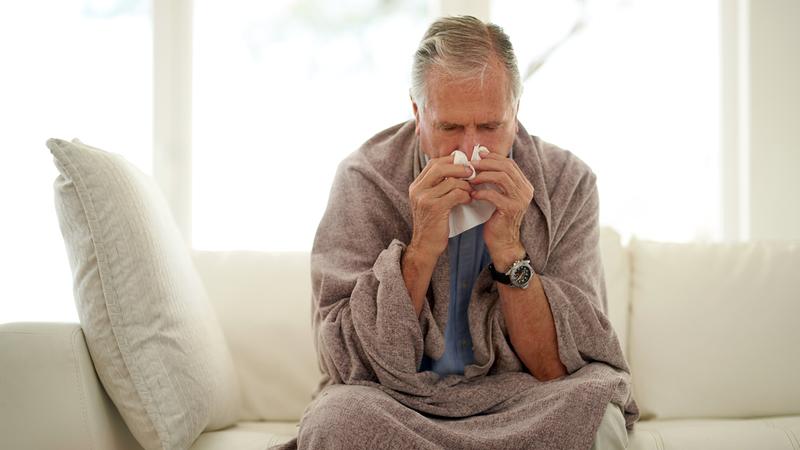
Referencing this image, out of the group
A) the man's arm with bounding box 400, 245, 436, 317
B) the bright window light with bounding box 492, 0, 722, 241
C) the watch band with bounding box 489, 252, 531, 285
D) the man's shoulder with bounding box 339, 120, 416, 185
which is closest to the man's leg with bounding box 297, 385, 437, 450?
the man's arm with bounding box 400, 245, 436, 317

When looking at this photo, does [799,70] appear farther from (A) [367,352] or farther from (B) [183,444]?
(B) [183,444]

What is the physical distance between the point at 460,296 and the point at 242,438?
0.59 meters

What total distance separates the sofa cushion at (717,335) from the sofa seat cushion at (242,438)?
100 cm

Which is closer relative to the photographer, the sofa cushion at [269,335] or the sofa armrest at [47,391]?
the sofa armrest at [47,391]

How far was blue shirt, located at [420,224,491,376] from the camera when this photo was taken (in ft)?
6.09

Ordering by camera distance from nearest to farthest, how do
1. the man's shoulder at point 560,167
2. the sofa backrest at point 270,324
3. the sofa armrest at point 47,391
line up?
the sofa armrest at point 47,391 < the man's shoulder at point 560,167 < the sofa backrest at point 270,324

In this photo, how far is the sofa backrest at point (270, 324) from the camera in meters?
2.28

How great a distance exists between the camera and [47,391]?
5.38ft

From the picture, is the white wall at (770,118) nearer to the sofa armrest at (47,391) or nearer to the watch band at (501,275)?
the watch band at (501,275)

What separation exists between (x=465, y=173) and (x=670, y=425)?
3.10 ft

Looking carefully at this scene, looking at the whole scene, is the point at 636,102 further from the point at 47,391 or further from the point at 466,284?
the point at 47,391

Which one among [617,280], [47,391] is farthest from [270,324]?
[617,280]

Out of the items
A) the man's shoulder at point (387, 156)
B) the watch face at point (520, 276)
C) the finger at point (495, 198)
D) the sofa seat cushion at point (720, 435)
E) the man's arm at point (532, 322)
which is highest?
the man's shoulder at point (387, 156)

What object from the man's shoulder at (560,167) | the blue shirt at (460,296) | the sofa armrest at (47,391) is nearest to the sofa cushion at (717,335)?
the man's shoulder at (560,167)
